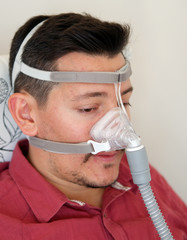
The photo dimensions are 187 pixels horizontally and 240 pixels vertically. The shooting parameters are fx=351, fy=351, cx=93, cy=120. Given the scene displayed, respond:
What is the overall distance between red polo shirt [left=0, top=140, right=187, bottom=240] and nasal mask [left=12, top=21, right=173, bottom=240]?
16 cm

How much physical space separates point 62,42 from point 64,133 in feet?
1.00

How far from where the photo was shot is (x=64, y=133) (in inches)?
46.9

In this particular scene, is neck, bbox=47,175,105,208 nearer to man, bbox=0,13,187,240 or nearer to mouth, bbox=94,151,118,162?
man, bbox=0,13,187,240

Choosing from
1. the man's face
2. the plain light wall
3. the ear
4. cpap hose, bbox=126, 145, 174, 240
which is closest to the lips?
the man's face

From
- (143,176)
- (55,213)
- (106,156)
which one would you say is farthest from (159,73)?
(55,213)

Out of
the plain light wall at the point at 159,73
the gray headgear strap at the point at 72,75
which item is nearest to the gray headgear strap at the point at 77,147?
the gray headgear strap at the point at 72,75

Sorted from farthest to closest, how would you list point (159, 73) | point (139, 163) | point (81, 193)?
1. point (159, 73)
2. point (81, 193)
3. point (139, 163)

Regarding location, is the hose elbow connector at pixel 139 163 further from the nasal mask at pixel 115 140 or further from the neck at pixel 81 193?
the neck at pixel 81 193

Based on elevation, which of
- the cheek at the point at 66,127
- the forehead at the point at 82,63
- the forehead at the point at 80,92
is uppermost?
the forehead at the point at 82,63

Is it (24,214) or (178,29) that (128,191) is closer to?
(24,214)

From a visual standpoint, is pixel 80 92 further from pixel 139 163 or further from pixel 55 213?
pixel 55 213

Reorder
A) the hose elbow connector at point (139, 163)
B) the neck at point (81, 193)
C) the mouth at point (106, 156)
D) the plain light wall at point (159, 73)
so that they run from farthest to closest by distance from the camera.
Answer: the plain light wall at point (159, 73) < the neck at point (81, 193) < the mouth at point (106, 156) < the hose elbow connector at point (139, 163)

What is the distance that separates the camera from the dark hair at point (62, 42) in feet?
3.85

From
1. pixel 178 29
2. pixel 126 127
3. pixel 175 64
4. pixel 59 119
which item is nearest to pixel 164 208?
pixel 126 127
